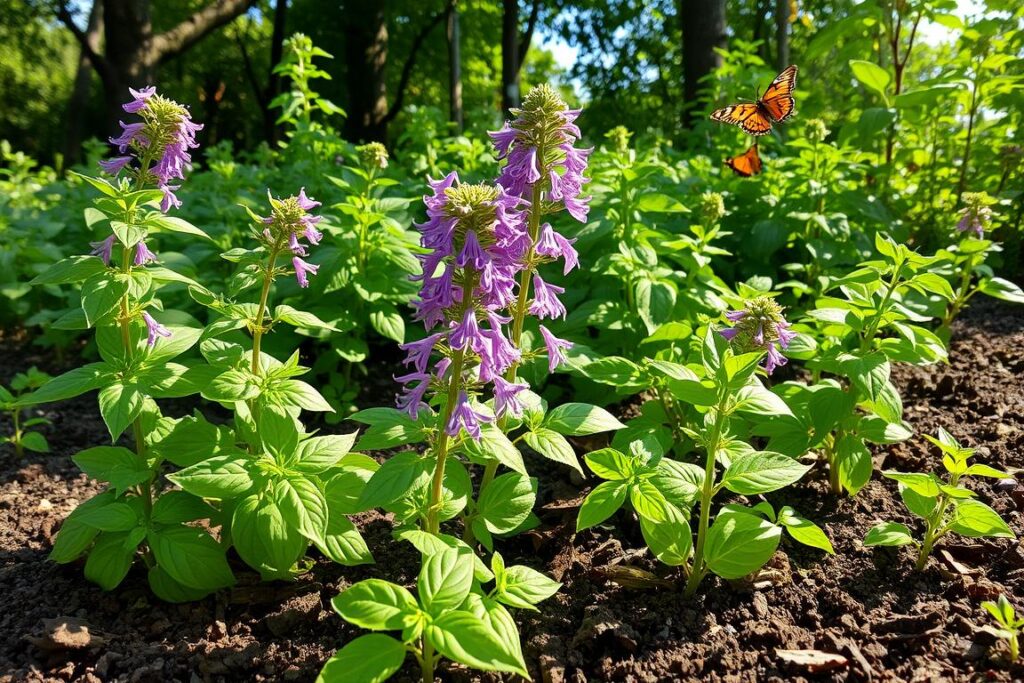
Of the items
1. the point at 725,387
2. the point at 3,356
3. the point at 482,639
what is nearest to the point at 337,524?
the point at 482,639

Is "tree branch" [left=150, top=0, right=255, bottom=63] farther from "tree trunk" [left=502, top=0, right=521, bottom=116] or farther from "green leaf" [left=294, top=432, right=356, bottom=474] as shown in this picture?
"green leaf" [left=294, top=432, right=356, bottom=474]

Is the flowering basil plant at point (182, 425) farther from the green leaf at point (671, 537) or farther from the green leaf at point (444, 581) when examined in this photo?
the green leaf at point (671, 537)

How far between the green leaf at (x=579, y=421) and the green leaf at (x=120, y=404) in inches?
52.5

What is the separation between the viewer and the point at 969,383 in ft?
12.4

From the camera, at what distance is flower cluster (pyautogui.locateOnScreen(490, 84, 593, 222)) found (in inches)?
85.3

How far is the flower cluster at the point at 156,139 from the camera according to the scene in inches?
95.2

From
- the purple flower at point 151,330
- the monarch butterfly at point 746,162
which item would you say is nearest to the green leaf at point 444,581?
the purple flower at point 151,330

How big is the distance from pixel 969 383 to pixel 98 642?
418 centimetres

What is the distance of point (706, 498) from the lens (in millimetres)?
2441

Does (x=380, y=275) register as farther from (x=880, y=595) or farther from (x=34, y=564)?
(x=880, y=595)

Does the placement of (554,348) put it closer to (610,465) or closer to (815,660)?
→ (610,465)

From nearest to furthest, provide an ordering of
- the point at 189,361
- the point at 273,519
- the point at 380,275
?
1. the point at 273,519
2. the point at 189,361
3. the point at 380,275

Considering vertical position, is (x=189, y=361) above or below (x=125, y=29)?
below

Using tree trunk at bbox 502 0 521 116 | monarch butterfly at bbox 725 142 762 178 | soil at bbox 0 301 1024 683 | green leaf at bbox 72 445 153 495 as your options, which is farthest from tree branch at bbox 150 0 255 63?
green leaf at bbox 72 445 153 495
